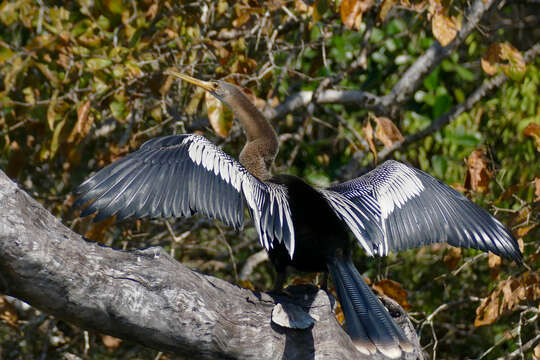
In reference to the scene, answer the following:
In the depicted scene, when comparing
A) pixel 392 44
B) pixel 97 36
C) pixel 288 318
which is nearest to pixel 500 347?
pixel 392 44

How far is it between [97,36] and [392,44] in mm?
2204

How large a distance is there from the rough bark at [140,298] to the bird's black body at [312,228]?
468mm

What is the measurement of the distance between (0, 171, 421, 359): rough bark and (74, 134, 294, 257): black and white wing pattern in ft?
0.93

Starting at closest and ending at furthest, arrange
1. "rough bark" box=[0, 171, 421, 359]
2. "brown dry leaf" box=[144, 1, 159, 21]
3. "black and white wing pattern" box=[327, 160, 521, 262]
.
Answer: "rough bark" box=[0, 171, 421, 359] → "black and white wing pattern" box=[327, 160, 521, 262] → "brown dry leaf" box=[144, 1, 159, 21]

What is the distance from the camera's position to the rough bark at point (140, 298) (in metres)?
2.21

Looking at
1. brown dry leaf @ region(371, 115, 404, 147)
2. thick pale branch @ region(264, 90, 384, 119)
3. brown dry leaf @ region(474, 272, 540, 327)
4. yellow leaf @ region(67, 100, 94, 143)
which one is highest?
thick pale branch @ region(264, 90, 384, 119)

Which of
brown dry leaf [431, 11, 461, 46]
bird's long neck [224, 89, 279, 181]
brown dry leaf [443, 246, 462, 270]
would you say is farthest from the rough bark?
brown dry leaf [431, 11, 461, 46]

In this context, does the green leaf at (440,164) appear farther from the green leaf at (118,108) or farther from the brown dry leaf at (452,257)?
the green leaf at (118,108)

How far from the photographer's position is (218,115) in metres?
3.81

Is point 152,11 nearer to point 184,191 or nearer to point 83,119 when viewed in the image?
point 83,119

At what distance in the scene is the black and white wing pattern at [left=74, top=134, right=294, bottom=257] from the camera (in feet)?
9.07

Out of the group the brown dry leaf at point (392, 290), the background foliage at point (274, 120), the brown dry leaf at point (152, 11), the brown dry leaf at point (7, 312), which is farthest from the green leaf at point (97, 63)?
the brown dry leaf at point (392, 290)

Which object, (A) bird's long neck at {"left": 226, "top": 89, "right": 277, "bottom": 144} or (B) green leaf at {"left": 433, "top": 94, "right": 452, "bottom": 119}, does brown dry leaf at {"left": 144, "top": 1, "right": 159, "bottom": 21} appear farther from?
(B) green leaf at {"left": 433, "top": 94, "right": 452, "bottom": 119}

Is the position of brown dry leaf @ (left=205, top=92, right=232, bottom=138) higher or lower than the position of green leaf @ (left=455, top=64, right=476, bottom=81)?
lower
